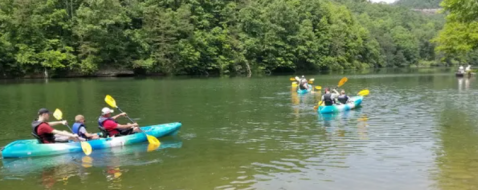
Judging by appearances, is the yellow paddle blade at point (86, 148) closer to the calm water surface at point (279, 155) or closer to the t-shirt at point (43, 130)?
the calm water surface at point (279, 155)

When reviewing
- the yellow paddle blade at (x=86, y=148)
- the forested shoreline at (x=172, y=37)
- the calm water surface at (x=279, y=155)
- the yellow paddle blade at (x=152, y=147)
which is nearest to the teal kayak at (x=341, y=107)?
the calm water surface at (x=279, y=155)

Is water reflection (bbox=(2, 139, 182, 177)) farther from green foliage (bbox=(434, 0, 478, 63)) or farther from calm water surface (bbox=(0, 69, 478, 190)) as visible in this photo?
green foliage (bbox=(434, 0, 478, 63))

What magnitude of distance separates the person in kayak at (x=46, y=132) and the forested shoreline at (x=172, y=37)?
4061 centimetres

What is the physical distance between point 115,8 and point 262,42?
24.7m

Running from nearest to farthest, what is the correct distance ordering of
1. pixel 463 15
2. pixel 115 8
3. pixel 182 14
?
pixel 463 15 < pixel 115 8 < pixel 182 14

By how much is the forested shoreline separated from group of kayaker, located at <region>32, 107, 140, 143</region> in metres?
40.3

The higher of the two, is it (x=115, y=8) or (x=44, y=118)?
(x=115, y=8)

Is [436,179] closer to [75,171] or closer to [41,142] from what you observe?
[75,171]

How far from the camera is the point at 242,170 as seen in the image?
935 cm

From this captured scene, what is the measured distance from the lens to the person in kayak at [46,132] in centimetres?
1097

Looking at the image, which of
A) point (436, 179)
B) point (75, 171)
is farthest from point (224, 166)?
point (436, 179)

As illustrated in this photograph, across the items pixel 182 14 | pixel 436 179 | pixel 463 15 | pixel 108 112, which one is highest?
pixel 182 14

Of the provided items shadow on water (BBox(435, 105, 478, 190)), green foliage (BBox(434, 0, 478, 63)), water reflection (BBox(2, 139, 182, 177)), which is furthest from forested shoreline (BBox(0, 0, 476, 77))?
water reflection (BBox(2, 139, 182, 177))

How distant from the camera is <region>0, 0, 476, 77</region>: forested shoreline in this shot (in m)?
49.7
